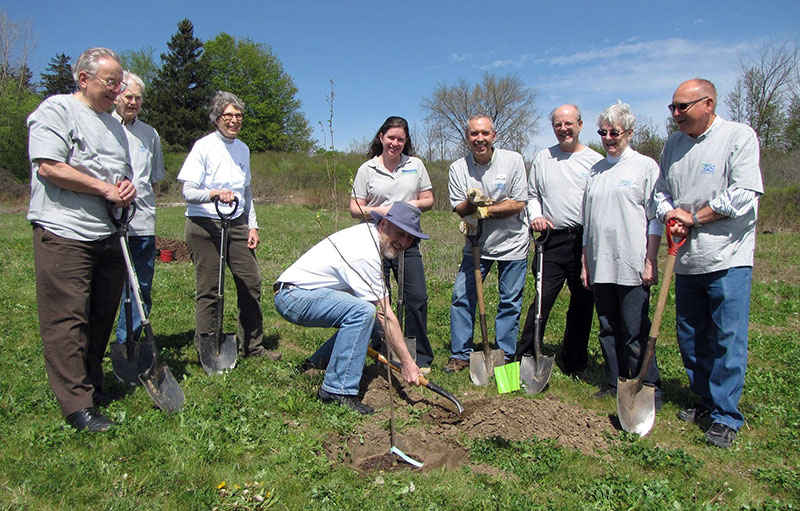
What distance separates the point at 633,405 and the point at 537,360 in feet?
2.93

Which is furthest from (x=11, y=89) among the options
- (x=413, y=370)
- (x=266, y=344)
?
(x=413, y=370)

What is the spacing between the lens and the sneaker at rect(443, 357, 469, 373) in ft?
15.6

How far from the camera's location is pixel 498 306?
4844mm

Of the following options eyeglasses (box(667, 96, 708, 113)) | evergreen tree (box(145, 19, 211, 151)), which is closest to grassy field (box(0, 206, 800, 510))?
eyeglasses (box(667, 96, 708, 113))

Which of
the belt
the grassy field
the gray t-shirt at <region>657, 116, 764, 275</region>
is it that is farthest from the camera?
the belt

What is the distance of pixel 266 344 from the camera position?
17.7 ft

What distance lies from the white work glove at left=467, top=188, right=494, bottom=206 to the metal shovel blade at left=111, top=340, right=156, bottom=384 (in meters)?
2.74

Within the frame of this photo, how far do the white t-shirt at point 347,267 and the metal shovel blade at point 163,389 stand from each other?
1.05m

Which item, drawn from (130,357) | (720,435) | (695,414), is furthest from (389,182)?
(720,435)

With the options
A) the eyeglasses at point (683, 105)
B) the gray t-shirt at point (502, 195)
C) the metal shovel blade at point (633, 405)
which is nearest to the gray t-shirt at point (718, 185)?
the eyeglasses at point (683, 105)

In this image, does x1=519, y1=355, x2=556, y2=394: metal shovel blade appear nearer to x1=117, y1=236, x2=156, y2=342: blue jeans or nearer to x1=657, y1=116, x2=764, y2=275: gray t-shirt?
x1=657, y1=116, x2=764, y2=275: gray t-shirt

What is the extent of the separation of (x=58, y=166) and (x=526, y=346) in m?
3.77

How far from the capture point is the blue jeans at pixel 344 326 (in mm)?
3816

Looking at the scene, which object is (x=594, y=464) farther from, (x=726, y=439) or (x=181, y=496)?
(x=181, y=496)
